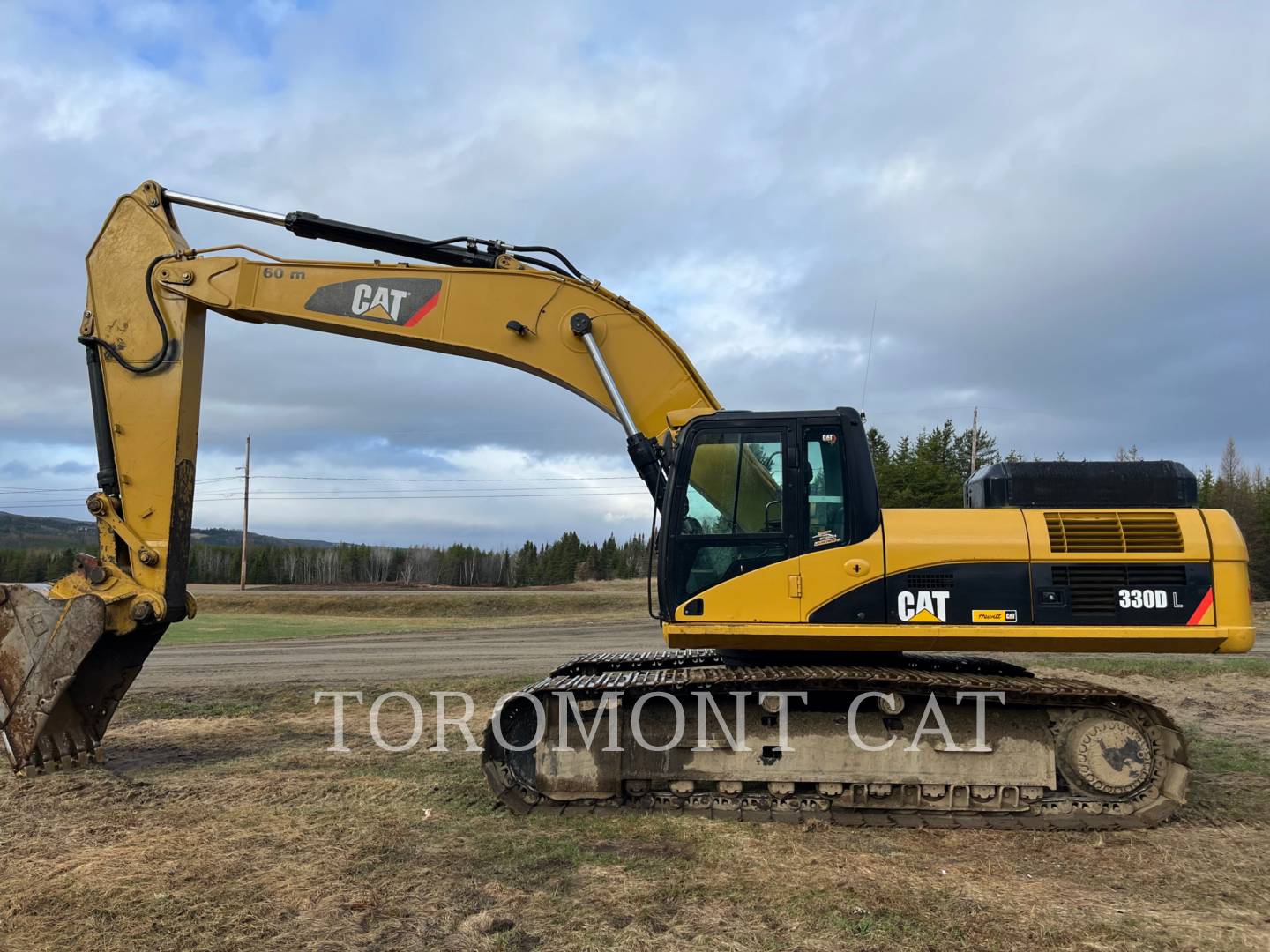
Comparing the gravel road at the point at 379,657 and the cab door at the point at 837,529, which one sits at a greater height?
the cab door at the point at 837,529

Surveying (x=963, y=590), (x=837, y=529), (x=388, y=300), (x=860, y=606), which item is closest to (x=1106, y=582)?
(x=963, y=590)

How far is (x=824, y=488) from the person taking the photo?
6.39 m

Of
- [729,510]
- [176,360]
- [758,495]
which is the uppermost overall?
[176,360]

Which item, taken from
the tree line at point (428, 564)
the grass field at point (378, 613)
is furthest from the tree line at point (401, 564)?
the grass field at point (378, 613)

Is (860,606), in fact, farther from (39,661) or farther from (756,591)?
(39,661)

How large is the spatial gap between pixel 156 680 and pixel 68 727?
7.81 metres

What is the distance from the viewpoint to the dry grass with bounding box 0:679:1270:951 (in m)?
4.47

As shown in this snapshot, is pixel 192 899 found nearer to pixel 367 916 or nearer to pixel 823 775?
pixel 367 916

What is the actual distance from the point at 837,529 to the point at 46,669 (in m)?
6.27

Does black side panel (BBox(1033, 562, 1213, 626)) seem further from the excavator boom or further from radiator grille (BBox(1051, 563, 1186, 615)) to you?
the excavator boom

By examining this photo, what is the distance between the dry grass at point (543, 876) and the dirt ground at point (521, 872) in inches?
0.7

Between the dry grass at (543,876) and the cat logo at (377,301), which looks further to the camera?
the cat logo at (377,301)

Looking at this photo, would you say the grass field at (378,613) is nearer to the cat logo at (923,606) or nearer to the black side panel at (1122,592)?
the cat logo at (923,606)

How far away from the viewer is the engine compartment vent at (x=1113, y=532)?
6.26 meters
